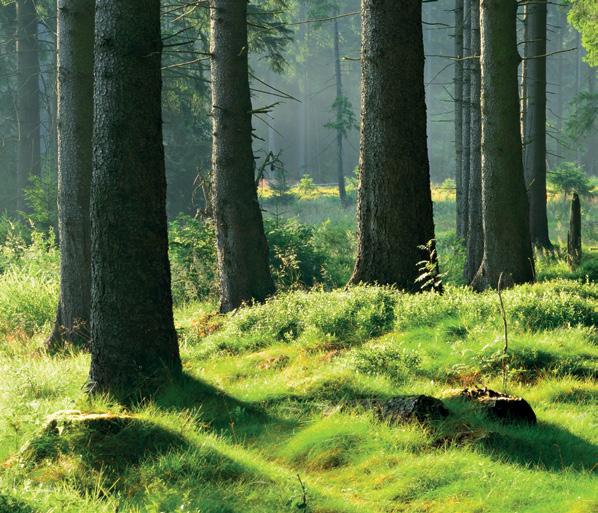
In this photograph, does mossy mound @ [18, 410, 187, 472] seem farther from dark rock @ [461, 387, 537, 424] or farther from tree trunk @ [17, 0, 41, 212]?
tree trunk @ [17, 0, 41, 212]

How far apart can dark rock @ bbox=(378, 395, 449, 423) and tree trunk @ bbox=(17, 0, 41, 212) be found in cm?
2426

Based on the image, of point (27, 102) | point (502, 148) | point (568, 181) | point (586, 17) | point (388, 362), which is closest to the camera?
point (388, 362)

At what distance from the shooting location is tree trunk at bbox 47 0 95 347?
10914mm

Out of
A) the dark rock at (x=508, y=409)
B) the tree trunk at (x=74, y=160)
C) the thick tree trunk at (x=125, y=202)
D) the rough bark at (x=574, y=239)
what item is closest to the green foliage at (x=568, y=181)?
the rough bark at (x=574, y=239)

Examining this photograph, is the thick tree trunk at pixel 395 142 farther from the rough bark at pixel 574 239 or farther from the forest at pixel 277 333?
Answer: the rough bark at pixel 574 239

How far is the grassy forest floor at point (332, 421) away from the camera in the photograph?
5.26m

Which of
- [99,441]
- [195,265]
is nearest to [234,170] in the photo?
[195,265]

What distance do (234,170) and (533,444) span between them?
689cm

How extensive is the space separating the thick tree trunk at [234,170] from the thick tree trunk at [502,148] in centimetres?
348

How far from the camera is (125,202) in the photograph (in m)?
7.61

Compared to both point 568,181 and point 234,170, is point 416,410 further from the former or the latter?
point 568,181

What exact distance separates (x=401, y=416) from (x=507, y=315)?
2.87 metres

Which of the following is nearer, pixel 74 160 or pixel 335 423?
pixel 335 423

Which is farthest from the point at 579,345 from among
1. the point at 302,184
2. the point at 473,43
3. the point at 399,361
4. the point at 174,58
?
the point at 302,184
